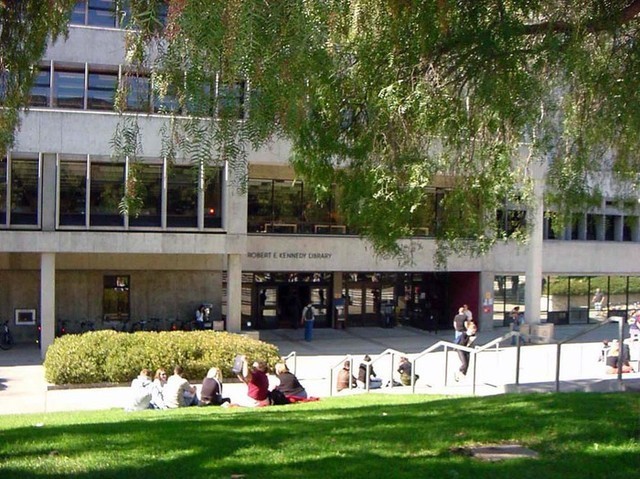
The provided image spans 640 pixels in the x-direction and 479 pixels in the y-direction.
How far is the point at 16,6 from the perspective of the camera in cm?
918

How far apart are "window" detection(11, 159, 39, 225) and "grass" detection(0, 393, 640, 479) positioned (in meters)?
14.9

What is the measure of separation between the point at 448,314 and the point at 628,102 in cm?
2347

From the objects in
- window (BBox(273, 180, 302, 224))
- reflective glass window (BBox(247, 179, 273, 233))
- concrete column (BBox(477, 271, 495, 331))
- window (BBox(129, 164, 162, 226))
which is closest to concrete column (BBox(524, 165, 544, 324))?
concrete column (BBox(477, 271, 495, 331))

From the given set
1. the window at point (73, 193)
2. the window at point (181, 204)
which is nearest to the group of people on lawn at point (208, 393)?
the window at point (73, 193)

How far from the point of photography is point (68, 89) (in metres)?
24.2

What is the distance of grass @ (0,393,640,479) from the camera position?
268 inches

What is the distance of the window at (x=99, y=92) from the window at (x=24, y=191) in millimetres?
2481

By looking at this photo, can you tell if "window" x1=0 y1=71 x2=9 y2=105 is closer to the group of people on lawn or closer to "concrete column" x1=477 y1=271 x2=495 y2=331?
the group of people on lawn

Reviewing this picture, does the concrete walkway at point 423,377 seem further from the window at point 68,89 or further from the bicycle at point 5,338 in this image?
the window at point 68,89

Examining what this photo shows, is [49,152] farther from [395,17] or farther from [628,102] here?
[628,102]

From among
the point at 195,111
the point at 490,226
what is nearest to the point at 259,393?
the point at 490,226

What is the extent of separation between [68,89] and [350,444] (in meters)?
19.4

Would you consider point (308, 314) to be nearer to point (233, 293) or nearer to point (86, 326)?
point (233, 293)

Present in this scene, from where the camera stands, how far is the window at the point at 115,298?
27.7 metres
